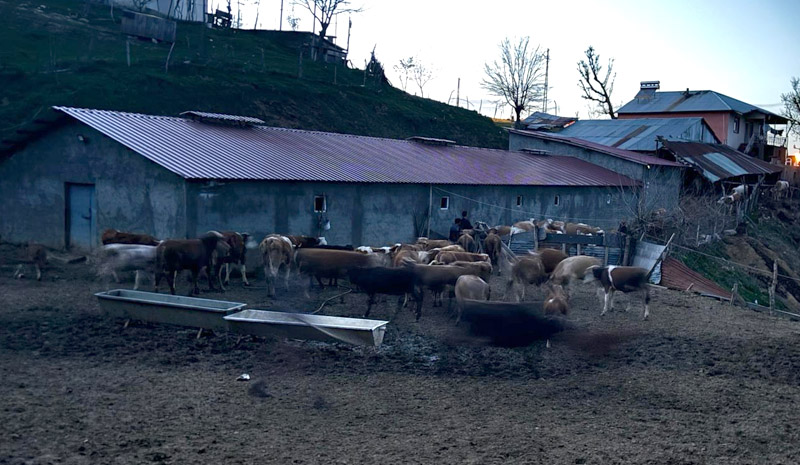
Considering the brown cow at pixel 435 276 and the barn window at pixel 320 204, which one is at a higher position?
the barn window at pixel 320 204

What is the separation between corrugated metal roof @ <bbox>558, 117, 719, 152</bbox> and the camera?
146 feet

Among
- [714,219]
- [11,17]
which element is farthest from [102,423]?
[11,17]

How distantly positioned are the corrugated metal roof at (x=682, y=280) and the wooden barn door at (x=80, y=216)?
17415 mm

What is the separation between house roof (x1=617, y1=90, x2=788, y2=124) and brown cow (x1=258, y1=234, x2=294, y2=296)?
45.4 m

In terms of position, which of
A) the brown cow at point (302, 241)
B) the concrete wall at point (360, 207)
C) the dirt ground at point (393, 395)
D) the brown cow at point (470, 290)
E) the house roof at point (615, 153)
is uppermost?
the house roof at point (615, 153)

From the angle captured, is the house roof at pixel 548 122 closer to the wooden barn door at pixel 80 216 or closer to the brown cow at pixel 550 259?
the brown cow at pixel 550 259

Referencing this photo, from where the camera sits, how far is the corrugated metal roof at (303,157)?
19500 millimetres

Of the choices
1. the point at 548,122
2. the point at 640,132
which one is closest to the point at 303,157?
the point at 640,132

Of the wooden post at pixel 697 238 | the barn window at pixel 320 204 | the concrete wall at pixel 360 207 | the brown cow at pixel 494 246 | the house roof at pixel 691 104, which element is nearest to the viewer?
the concrete wall at pixel 360 207

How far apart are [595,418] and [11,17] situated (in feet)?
159

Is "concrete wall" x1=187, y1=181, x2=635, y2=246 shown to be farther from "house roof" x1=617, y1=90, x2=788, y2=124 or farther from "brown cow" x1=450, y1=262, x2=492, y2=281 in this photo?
"house roof" x1=617, y1=90, x2=788, y2=124

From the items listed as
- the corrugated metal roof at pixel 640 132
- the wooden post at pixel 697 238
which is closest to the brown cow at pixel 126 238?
the wooden post at pixel 697 238

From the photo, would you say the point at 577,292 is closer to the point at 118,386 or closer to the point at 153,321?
the point at 153,321

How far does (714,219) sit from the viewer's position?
3012 centimetres
